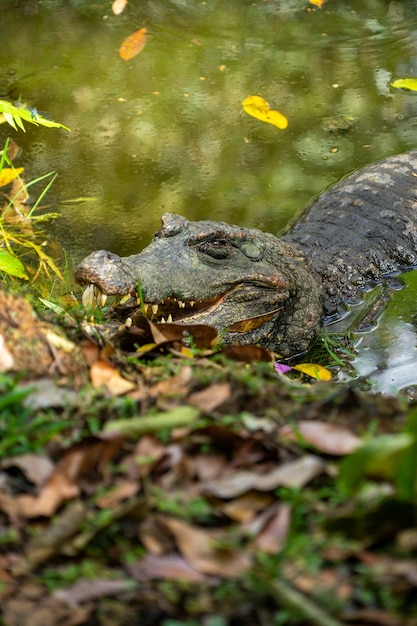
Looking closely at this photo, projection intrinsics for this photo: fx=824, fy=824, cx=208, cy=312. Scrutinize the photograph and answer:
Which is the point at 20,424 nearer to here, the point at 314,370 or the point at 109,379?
the point at 109,379

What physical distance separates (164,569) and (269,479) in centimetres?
32

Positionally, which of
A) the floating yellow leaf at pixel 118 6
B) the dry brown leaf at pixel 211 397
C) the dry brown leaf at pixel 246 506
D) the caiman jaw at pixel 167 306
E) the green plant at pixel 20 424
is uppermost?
the dry brown leaf at pixel 246 506

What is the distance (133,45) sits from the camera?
8531 millimetres

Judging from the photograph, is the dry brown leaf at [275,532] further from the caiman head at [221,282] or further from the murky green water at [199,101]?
the murky green water at [199,101]

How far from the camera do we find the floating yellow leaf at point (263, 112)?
7469 millimetres

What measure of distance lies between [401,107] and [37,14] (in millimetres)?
4126

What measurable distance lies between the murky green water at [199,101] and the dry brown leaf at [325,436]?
3.30 meters

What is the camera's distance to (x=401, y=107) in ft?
25.6

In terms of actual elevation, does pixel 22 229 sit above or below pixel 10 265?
below

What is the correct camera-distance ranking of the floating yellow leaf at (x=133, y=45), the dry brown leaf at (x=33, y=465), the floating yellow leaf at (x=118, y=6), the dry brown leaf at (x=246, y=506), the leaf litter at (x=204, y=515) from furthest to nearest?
the floating yellow leaf at (x=118, y=6), the floating yellow leaf at (x=133, y=45), the dry brown leaf at (x=33, y=465), the dry brown leaf at (x=246, y=506), the leaf litter at (x=204, y=515)

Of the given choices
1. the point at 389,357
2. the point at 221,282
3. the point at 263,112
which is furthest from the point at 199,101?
the point at 389,357

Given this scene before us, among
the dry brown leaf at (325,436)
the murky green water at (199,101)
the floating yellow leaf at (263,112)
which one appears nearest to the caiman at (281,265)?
the murky green water at (199,101)

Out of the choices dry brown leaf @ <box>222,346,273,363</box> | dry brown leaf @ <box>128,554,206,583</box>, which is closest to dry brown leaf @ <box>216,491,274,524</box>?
dry brown leaf @ <box>128,554,206,583</box>

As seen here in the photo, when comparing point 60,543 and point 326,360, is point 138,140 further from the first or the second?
point 60,543
